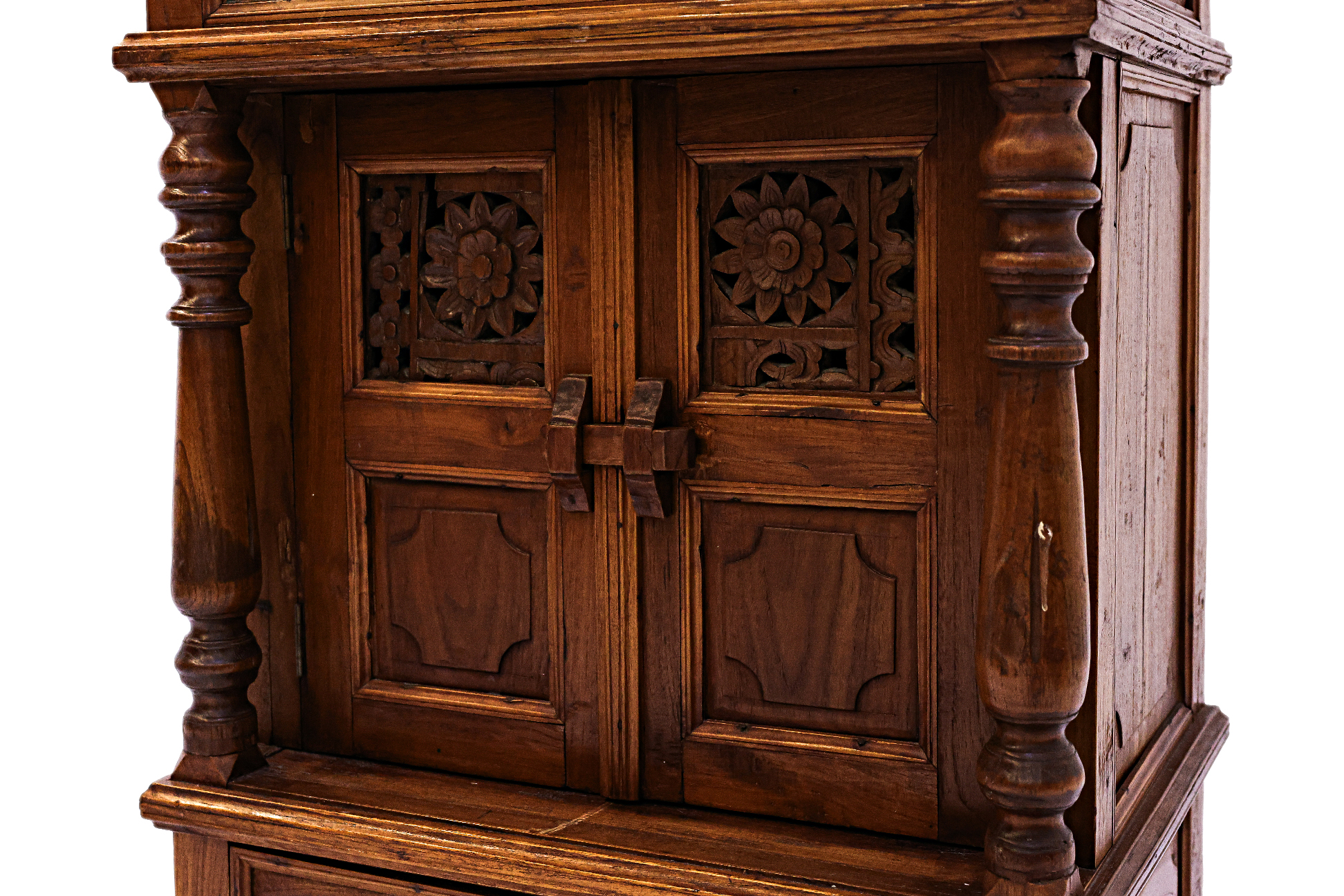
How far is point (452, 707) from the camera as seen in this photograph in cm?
257

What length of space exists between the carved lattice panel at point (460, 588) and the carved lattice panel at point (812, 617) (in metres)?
0.28

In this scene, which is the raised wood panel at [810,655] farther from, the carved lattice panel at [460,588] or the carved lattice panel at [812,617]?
the carved lattice panel at [460,588]

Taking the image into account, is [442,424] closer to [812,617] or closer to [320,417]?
Answer: [320,417]

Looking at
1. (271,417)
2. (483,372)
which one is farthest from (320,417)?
(483,372)

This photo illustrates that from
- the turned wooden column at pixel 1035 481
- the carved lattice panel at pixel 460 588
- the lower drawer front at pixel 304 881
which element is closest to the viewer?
the turned wooden column at pixel 1035 481

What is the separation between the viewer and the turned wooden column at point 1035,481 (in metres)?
1.91

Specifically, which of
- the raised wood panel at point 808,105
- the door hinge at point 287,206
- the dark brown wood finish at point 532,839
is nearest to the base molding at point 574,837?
the dark brown wood finish at point 532,839

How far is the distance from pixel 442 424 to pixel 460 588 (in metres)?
0.24

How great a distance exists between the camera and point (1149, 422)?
93.2 inches

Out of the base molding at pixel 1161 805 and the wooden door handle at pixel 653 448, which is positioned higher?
the wooden door handle at pixel 653 448

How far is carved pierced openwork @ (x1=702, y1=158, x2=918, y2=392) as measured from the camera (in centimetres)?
224

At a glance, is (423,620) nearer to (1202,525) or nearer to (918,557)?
(918,557)

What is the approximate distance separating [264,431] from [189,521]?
194 millimetres

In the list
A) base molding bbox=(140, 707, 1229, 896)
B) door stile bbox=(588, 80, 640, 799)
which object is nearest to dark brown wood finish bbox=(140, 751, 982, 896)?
base molding bbox=(140, 707, 1229, 896)
